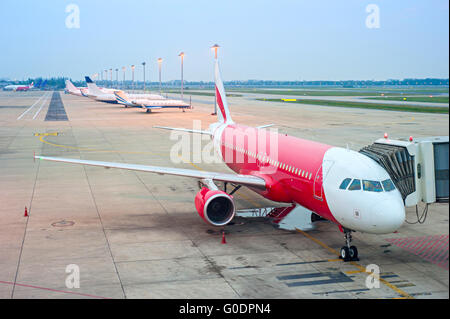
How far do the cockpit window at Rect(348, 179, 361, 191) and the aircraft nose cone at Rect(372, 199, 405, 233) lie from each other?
1.01 meters

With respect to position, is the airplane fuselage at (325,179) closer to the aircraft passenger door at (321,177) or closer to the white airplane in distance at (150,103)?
the aircraft passenger door at (321,177)

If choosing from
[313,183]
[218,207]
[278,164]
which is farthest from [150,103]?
[313,183]

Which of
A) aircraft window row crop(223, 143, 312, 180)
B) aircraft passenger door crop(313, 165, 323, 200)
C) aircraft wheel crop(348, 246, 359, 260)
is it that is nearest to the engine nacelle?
aircraft window row crop(223, 143, 312, 180)

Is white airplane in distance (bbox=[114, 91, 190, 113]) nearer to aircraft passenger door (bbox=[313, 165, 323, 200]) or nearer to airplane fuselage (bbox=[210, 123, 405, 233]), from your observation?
airplane fuselage (bbox=[210, 123, 405, 233])

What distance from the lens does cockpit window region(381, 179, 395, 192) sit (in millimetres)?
16009

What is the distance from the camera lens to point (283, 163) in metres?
21.0

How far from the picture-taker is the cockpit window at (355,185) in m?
16.3

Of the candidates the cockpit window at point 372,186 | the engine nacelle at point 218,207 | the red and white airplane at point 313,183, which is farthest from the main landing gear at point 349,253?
the engine nacelle at point 218,207
